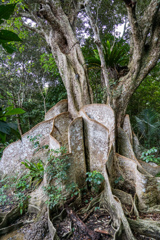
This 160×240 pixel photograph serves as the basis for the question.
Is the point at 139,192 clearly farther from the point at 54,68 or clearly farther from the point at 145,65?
the point at 54,68

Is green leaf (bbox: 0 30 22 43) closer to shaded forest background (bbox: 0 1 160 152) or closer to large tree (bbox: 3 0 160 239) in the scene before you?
large tree (bbox: 3 0 160 239)

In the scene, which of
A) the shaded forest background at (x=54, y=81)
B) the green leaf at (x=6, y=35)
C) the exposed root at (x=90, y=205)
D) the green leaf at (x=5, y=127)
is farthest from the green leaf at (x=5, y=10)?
the shaded forest background at (x=54, y=81)

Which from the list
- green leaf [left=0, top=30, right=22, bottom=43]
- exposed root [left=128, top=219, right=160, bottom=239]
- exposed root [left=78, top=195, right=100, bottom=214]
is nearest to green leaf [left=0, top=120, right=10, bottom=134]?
green leaf [left=0, top=30, right=22, bottom=43]

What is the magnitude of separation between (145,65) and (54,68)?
12.0 ft

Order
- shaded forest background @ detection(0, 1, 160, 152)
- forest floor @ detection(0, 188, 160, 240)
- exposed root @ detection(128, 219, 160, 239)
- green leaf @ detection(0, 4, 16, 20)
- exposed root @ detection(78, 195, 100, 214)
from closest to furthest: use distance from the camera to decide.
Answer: green leaf @ detection(0, 4, 16, 20)
exposed root @ detection(128, 219, 160, 239)
forest floor @ detection(0, 188, 160, 240)
exposed root @ detection(78, 195, 100, 214)
shaded forest background @ detection(0, 1, 160, 152)

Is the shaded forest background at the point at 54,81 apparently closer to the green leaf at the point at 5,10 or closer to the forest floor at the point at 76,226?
the forest floor at the point at 76,226

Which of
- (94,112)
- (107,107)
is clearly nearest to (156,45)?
(107,107)

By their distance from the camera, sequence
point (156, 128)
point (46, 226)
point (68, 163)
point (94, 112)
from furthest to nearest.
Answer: point (156, 128) → point (94, 112) → point (68, 163) → point (46, 226)

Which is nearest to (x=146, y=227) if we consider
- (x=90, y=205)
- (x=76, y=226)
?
(x=90, y=205)

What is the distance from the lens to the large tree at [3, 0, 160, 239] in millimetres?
3055

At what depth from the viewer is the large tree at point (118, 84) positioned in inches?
120

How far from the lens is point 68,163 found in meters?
3.45

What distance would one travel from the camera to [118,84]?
445 cm

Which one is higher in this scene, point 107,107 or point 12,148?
point 107,107
